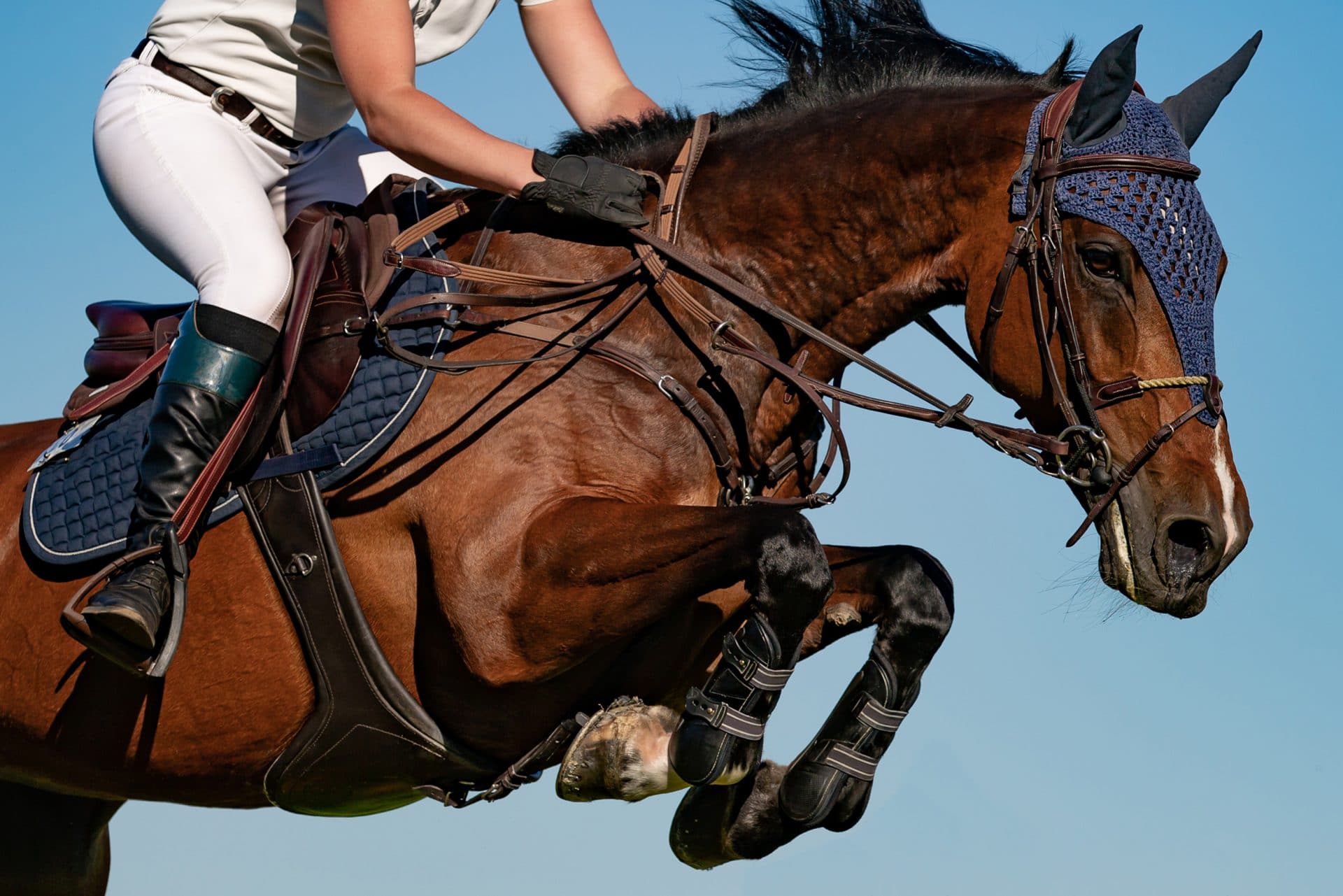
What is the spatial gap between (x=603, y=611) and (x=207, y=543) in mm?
1282

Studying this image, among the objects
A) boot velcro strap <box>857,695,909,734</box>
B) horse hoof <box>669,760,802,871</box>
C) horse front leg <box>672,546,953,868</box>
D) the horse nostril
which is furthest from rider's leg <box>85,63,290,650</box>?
the horse nostril

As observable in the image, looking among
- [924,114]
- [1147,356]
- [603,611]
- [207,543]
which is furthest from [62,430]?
[1147,356]

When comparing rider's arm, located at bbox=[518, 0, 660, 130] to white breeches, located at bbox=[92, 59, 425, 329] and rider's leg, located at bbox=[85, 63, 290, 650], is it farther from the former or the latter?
rider's leg, located at bbox=[85, 63, 290, 650]

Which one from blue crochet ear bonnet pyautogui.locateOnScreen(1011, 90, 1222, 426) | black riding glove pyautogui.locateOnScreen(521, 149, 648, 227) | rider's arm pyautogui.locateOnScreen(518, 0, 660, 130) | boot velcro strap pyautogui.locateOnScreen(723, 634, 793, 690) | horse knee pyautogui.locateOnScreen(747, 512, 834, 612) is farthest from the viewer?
rider's arm pyautogui.locateOnScreen(518, 0, 660, 130)

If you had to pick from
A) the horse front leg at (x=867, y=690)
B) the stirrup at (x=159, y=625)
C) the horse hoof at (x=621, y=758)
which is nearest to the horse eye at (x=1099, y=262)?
the horse front leg at (x=867, y=690)

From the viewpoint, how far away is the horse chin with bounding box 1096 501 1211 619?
13.3ft

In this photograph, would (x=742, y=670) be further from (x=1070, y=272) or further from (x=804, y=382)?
(x=1070, y=272)

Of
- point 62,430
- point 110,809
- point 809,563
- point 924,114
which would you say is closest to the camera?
point 809,563

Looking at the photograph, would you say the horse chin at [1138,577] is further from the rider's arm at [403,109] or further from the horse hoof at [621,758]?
the rider's arm at [403,109]

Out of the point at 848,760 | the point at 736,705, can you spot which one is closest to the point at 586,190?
the point at 736,705

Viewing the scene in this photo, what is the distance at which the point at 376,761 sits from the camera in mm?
4680

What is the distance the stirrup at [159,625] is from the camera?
14.2ft

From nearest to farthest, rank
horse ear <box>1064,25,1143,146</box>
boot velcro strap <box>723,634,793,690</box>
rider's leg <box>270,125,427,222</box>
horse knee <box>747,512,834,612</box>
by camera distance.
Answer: horse knee <box>747,512,834,612</box> → boot velcro strap <box>723,634,793,690</box> → horse ear <box>1064,25,1143,146</box> → rider's leg <box>270,125,427,222</box>

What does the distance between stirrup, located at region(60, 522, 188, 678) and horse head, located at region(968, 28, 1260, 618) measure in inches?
90.0
